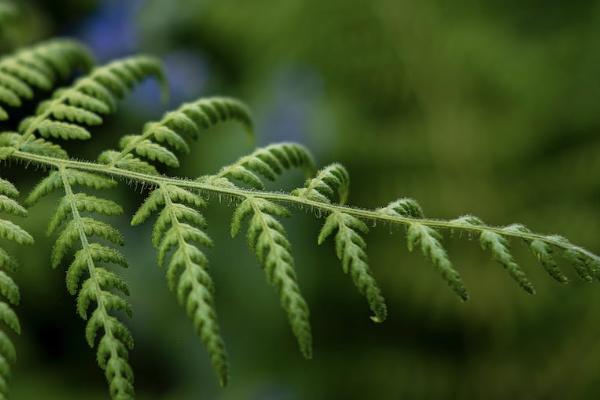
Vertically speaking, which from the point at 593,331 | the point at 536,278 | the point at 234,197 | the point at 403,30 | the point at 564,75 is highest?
the point at 403,30

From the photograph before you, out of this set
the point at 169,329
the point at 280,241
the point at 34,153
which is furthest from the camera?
the point at 169,329

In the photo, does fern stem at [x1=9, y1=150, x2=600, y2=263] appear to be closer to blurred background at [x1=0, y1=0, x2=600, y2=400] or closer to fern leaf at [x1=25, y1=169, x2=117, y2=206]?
fern leaf at [x1=25, y1=169, x2=117, y2=206]

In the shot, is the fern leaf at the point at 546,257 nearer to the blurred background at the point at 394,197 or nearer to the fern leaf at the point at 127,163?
the fern leaf at the point at 127,163

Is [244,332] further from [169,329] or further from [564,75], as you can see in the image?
[564,75]

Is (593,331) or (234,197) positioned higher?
(593,331)

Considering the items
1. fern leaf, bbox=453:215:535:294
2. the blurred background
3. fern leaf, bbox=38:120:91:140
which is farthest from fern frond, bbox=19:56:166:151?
the blurred background

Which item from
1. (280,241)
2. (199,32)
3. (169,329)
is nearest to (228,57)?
(199,32)
